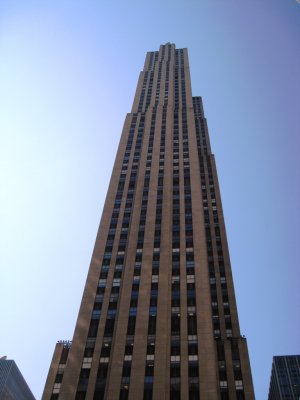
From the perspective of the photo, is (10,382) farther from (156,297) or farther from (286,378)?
(286,378)

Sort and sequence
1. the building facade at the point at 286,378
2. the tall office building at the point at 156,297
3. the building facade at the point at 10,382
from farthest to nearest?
1. the building facade at the point at 286,378
2. the building facade at the point at 10,382
3. the tall office building at the point at 156,297

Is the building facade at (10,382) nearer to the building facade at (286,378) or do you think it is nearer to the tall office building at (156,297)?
the tall office building at (156,297)

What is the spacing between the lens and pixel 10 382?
74.8 meters

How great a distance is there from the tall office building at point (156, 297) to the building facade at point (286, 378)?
6919cm

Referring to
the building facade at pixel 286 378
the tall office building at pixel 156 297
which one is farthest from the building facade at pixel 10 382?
the building facade at pixel 286 378

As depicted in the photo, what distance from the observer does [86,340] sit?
5981 centimetres

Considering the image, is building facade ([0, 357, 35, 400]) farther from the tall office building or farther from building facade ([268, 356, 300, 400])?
building facade ([268, 356, 300, 400])

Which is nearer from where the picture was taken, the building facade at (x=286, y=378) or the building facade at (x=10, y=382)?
the building facade at (x=10, y=382)

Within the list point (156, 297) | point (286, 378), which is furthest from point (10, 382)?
point (286, 378)

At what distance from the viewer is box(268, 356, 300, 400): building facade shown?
131 m

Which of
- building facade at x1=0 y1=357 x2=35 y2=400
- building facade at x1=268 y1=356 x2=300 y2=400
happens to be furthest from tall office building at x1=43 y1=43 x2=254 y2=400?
building facade at x1=268 y1=356 x2=300 y2=400

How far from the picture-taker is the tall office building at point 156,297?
54.7 meters

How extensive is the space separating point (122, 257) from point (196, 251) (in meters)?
12.2

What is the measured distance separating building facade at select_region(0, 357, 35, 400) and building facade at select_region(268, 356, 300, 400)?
84187mm
